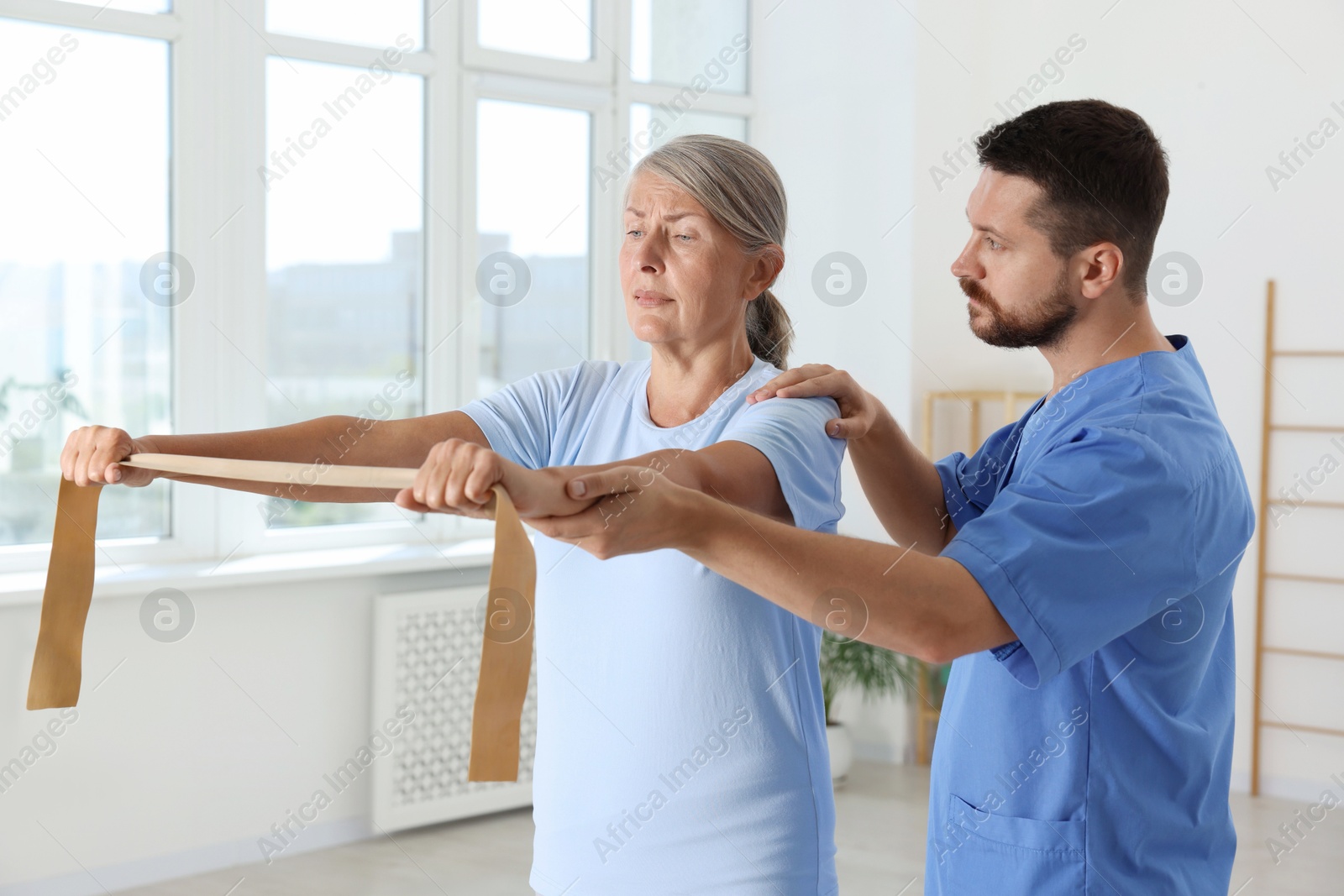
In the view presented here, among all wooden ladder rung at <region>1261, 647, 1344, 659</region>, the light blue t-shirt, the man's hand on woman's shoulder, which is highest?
the man's hand on woman's shoulder

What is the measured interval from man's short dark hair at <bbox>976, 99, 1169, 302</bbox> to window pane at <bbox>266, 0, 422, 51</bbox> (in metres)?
3.10

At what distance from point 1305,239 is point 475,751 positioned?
4.11 m

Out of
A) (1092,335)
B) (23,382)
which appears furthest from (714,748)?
Answer: (23,382)

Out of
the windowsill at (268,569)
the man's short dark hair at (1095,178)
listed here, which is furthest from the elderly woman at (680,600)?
the windowsill at (268,569)

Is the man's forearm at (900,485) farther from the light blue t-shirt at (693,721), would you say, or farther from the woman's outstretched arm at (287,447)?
the woman's outstretched arm at (287,447)

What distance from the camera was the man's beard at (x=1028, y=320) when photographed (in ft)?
4.64

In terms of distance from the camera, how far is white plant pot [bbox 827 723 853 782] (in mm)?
4414

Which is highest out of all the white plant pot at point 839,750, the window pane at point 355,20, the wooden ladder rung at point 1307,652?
the window pane at point 355,20

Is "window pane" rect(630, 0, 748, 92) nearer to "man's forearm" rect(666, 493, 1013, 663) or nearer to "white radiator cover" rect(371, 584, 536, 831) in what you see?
"white radiator cover" rect(371, 584, 536, 831)

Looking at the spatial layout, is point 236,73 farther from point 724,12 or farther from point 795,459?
point 795,459

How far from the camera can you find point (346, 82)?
3977 mm

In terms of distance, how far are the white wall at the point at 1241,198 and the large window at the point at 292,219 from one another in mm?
1148

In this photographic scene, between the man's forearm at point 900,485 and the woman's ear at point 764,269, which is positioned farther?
the man's forearm at point 900,485

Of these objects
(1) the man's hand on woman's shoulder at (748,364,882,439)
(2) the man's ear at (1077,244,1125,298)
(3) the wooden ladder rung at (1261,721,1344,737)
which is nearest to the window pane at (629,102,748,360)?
(3) the wooden ladder rung at (1261,721,1344,737)
